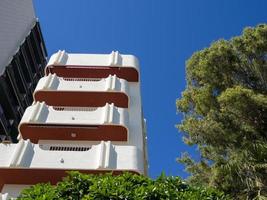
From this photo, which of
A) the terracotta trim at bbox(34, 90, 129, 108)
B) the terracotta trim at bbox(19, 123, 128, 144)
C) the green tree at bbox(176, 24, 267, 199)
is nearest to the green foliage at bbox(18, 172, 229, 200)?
the green tree at bbox(176, 24, 267, 199)

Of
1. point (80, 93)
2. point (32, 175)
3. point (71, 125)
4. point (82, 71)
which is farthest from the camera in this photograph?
point (82, 71)

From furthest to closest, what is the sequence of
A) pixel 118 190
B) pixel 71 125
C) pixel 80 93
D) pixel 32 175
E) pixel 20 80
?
pixel 20 80 → pixel 80 93 → pixel 71 125 → pixel 32 175 → pixel 118 190

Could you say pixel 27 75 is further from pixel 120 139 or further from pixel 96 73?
pixel 120 139

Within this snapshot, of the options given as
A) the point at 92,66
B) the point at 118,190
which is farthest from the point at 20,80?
the point at 118,190

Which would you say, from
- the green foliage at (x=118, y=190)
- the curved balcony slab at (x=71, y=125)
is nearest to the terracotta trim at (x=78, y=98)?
the curved balcony slab at (x=71, y=125)

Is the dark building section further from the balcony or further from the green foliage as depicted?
the green foliage

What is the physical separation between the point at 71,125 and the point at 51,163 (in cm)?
320

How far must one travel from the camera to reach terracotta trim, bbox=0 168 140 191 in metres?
14.6

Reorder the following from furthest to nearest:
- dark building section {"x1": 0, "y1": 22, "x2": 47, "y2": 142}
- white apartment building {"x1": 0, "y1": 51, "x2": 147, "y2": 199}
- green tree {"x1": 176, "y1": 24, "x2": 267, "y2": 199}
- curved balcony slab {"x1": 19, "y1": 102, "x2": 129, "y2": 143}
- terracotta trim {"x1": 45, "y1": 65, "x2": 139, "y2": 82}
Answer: dark building section {"x1": 0, "y1": 22, "x2": 47, "y2": 142}, terracotta trim {"x1": 45, "y1": 65, "x2": 139, "y2": 82}, curved balcony slab {"x1": 19, "y1": 102, "x2": 129, "y2": 143}, white apartment building {"x1": 0, "y1": 51, "x2": 147, "y2": 199}, green tree {"x1": 176, "y1": 24, "x2": 267, "y2": 199}

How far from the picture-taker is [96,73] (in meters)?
23.3

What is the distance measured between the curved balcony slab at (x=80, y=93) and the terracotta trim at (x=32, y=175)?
19.4ft

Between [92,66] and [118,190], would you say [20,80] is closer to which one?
[92,66]

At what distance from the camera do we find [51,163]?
48.6ft

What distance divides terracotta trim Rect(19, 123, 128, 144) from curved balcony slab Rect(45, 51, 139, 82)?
566 cm
